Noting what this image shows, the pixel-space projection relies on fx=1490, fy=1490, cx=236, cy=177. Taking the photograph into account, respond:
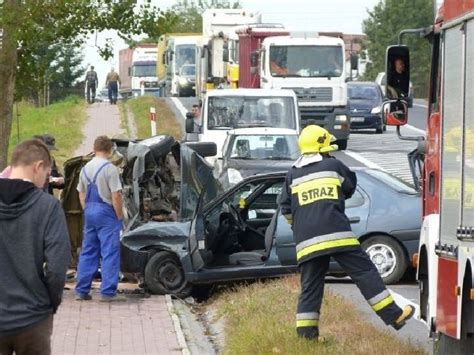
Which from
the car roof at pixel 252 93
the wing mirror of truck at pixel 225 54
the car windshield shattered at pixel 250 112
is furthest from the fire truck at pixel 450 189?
the wing mirror of truck at pixel 225 54

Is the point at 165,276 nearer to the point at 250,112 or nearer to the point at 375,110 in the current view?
the point at 250,112

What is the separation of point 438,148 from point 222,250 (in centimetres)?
620

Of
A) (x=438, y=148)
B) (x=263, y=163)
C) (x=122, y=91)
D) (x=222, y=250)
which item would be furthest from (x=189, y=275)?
(x=122, y=91)

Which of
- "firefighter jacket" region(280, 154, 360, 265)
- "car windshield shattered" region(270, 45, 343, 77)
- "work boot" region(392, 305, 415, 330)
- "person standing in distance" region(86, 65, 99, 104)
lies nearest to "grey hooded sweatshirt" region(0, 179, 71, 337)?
"firefighter jacket" region(280, 154, 360, 265)

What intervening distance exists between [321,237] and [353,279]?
405 millimetres

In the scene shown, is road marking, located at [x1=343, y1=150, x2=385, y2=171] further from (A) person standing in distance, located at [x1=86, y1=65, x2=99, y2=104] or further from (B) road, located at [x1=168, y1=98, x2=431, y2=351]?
(A) person standing in distance, located at [x1=86, y1=65, x2=99, y2=104]

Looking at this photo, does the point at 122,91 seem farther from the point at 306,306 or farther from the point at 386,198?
the point at 306,306

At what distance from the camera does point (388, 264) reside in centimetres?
1650

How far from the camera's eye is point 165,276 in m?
15.8

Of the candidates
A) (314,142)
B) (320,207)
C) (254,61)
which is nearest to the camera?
(320,207)

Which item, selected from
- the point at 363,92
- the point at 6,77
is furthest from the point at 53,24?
the point at 363,92

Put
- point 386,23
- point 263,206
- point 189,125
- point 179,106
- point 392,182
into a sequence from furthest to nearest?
point 386,23, point 179,106, point 189,125, point 392,182, point 263,206

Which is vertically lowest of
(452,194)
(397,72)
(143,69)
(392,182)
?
(143,69)

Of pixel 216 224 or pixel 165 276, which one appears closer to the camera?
pixel 216 224
